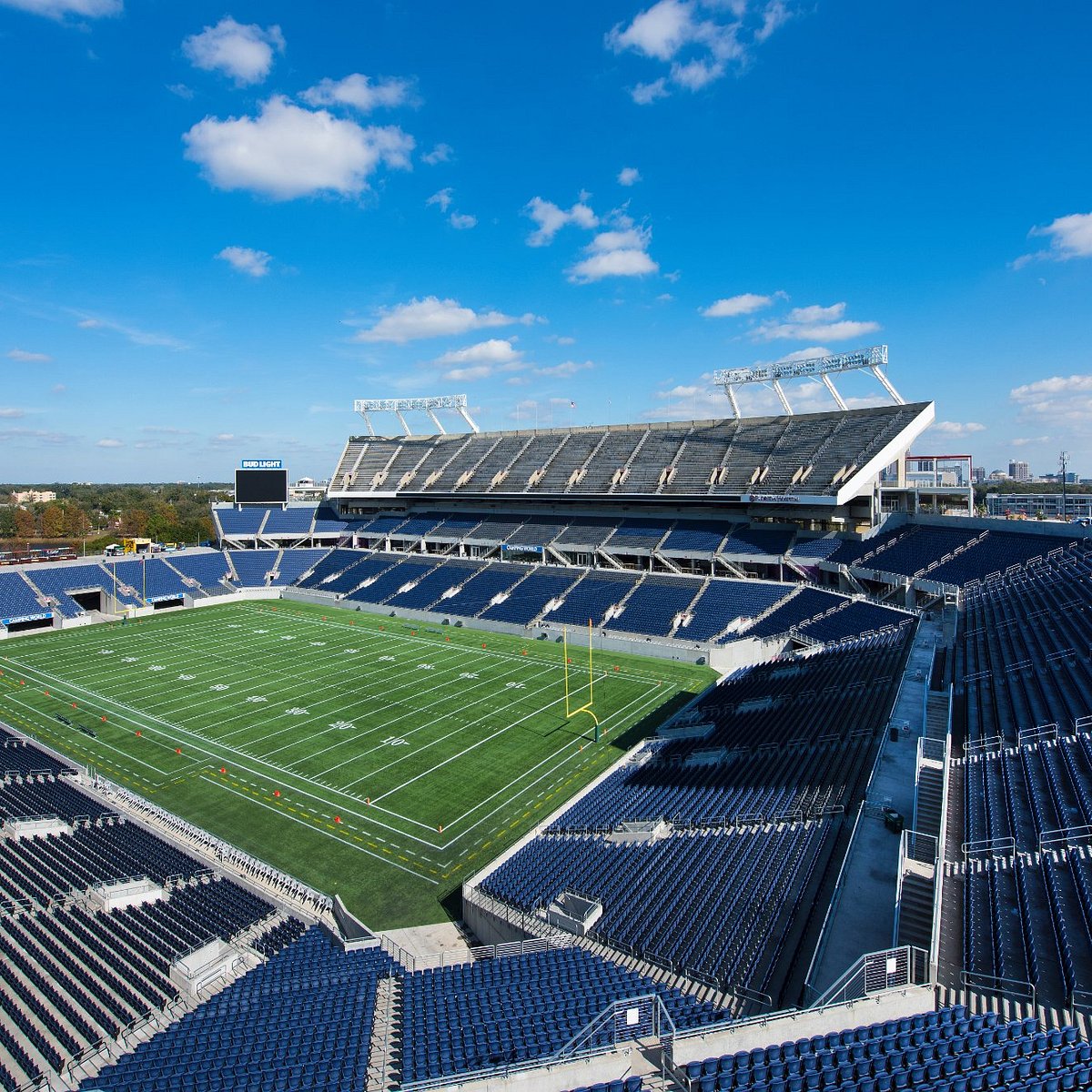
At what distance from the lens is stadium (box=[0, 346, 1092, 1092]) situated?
931 cm

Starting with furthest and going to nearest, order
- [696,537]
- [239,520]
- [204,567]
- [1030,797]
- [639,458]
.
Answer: [239,520], [204,567], [639,458], [696,537], [1030,797]

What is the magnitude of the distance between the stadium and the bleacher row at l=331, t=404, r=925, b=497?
631 millimetres

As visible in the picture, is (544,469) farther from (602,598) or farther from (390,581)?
(602,598)

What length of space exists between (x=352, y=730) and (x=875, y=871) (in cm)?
2035

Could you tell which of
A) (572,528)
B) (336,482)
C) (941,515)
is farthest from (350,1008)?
(336,482)

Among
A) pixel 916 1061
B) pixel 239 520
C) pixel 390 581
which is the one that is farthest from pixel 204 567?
pixel 916 1061

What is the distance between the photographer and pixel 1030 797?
1318 centimetres

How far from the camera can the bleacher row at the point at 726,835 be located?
1270 centimetres

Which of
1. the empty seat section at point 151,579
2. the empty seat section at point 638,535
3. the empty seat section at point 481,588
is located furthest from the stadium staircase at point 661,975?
the empty seat section at point 151,579

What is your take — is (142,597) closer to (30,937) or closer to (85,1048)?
(30,937)

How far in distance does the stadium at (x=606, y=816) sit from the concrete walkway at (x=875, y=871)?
9 centimetres

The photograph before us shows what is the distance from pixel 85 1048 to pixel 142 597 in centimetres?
4635

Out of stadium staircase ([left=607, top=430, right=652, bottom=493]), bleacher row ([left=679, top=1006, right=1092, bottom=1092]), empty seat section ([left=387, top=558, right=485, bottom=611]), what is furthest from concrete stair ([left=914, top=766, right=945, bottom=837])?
stadium staircase ([left=607, top=430, right=652, bottom=493])

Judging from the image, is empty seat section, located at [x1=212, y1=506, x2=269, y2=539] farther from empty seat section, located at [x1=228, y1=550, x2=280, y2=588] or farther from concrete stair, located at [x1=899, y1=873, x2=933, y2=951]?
concrete stair, located at [x1=899, y1=873, x2=933, y2=951]
